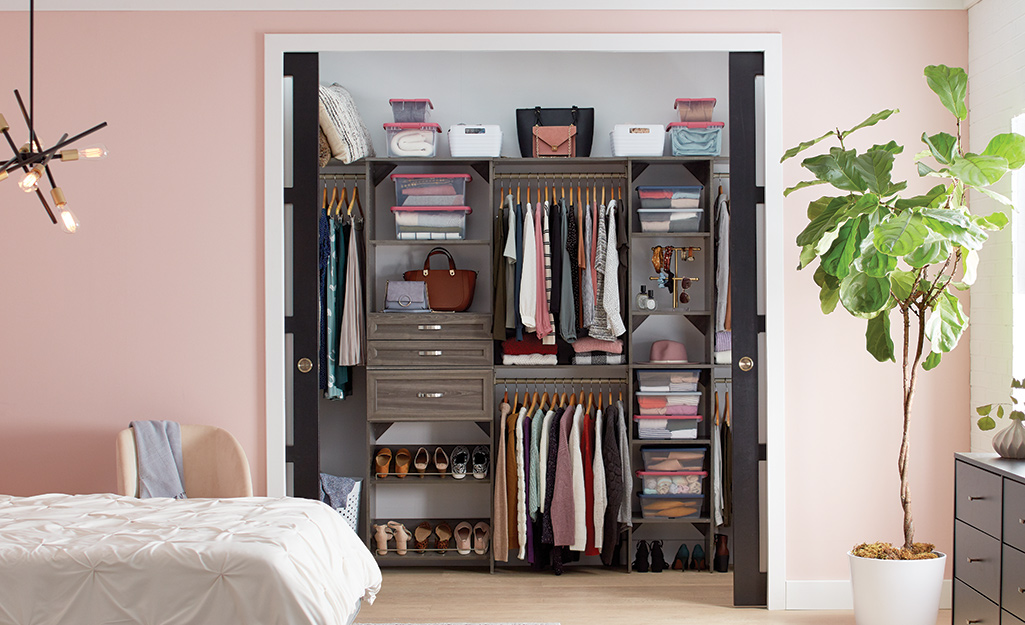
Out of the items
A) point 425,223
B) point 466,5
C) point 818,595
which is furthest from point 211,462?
point 818,595

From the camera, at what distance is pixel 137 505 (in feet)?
8.99

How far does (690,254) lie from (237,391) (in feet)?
8.10

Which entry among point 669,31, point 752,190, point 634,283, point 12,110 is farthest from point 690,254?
point 12,110

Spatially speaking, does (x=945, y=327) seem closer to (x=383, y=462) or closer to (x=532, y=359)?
(x=532, y=359)

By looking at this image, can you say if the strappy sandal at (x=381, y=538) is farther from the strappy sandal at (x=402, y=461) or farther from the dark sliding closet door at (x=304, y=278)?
the dark sliding closet door at (x=304, y=278)

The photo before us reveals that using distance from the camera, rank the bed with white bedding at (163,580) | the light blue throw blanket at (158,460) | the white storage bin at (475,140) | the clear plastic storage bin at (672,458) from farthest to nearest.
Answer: the clear plastic storage bin at (672,458)
the white storage bin at (475,140)
the light blue throw blanket at (158,460)
the bed with white bedding at (163,580)

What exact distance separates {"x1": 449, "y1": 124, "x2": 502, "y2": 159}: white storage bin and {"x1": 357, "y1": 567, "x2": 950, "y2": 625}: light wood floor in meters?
2.23

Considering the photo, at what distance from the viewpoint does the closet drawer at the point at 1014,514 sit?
237 cm

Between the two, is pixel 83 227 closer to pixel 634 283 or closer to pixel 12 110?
pixel 12 110

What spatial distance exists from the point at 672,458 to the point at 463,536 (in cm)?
122

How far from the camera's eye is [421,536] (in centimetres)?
419

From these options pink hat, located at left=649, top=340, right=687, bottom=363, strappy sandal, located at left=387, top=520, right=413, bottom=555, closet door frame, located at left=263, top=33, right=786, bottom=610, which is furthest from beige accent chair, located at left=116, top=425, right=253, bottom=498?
pink hat, located at left=649, top=340, right=687, bottom=363

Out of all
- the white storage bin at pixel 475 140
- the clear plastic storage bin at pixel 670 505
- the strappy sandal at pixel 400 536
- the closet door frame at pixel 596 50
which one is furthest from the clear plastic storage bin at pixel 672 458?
the white storage bin at pixel 475 140

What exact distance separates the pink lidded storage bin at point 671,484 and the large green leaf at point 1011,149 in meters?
2.15
